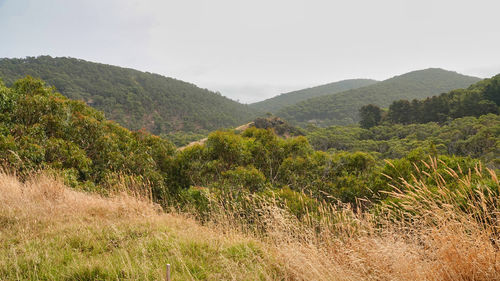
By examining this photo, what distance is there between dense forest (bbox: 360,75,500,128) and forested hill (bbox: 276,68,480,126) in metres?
36.5

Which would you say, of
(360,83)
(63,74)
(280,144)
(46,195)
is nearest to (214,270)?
(46,195)

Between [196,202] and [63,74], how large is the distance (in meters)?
90.7

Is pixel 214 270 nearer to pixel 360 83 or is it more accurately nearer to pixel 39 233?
pixel 39 233

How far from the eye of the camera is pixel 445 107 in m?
49.0

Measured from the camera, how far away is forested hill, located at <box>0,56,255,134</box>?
7051 centimetres

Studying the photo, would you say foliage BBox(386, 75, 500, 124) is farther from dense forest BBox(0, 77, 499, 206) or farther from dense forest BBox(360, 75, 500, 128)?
dense forest BBox(0, 77, 499, 206)

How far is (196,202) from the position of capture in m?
7.76

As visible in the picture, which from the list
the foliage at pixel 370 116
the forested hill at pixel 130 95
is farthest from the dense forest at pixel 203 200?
the forested hill at pixel 130 95

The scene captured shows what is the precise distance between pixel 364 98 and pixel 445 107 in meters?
62.6

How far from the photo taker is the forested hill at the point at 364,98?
10112 cm

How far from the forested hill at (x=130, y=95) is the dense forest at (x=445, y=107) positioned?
160ft

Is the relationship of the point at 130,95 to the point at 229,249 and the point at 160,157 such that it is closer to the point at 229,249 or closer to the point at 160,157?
the point at 160,157

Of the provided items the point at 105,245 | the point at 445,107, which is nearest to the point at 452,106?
the point at 445,107

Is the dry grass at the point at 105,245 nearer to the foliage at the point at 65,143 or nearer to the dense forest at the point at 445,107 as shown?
the foliage at the point at 65,143
